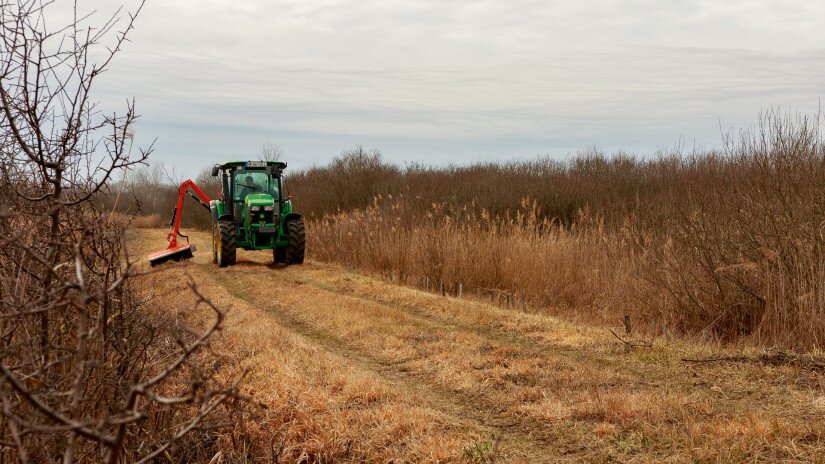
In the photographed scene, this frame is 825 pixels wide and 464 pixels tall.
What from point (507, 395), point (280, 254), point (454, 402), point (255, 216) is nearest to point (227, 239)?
point (255, 216)

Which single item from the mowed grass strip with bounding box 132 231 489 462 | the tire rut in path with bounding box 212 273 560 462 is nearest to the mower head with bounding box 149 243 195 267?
the tire rut in path with bounding box 212 273 560 462

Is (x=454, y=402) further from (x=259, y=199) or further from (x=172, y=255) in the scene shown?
(x=172, y=255)

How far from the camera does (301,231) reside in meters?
16.6

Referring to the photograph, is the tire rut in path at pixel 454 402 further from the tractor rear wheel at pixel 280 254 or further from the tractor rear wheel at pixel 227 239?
the tractor rear wheel at pixel 280 254

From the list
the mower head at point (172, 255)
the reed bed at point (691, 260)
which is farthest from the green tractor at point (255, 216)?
the reed bed at point (691, 260)

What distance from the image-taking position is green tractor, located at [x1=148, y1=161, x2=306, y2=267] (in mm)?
16297

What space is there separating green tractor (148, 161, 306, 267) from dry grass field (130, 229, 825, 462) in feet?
22.0

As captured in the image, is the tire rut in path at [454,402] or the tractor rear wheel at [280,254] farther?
the tractor rear wheel at [280,254]

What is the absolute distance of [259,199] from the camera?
1642cm

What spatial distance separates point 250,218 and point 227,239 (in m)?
0.64

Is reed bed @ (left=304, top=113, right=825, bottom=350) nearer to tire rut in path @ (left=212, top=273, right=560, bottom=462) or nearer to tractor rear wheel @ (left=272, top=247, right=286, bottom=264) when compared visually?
tractor rear wheel @ (left=272, top=247, right=286, bottom=264)

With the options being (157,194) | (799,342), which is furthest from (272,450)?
(157,194)

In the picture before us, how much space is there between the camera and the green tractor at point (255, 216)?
16.3 meters

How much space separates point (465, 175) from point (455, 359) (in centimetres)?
1843
